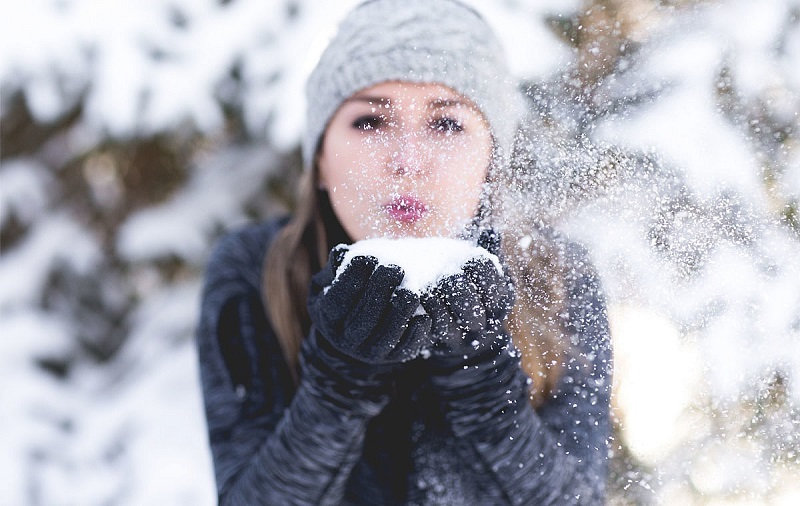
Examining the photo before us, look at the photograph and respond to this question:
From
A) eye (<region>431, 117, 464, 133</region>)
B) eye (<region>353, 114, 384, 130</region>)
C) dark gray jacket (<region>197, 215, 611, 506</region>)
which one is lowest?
dark gray jacket (<region>197, 215, 611, 506</region>)

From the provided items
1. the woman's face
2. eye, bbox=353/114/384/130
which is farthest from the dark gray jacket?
eye, bbox=353/114/384/130

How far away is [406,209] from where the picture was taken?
1.86 feet

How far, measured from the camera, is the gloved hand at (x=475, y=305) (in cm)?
55

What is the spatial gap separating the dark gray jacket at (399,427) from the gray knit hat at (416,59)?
0.16 metres

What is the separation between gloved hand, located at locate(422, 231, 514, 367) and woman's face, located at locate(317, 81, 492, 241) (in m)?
0.04

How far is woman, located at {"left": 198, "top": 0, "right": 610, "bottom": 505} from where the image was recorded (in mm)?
558

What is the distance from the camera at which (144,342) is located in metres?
2.14

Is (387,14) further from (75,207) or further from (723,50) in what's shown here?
(75,207)

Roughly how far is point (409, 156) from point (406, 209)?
0.05 m

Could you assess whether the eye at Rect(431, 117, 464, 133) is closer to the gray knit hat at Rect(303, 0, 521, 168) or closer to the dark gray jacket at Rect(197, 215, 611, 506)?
the gray knit hat at Rect(303, 0, 521, 168)

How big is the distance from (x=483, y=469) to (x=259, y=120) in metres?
1.25

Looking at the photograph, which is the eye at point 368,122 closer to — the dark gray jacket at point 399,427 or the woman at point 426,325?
the woman at point 426,325

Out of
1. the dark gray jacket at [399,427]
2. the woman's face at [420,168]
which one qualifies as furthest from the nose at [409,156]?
the dark gray jacket at [399,427]

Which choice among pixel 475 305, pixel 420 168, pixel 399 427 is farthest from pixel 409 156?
pixel 399 427
